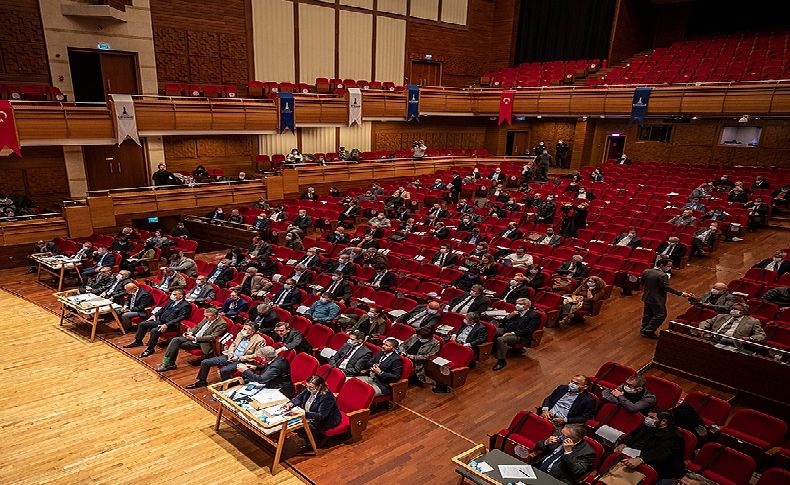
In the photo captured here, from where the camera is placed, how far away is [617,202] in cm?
1346

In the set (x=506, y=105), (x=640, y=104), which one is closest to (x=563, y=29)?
(x=506, y=105)

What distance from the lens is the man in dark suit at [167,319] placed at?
7.88 m

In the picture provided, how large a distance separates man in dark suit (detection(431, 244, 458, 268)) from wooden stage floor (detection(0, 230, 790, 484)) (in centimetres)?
264

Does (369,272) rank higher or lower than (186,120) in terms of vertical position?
lower

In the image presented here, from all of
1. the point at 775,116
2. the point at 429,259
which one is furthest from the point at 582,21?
the point at 429,259

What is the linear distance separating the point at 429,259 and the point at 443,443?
18.2 ft

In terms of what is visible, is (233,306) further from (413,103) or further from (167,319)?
(413,103)

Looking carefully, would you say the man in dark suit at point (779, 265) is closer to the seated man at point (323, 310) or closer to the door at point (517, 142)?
the seated man at point (323, 310)

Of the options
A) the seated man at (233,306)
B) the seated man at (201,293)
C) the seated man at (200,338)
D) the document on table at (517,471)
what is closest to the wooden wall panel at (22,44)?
the seated man at (201,293)

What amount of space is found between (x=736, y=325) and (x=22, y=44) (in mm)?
16960

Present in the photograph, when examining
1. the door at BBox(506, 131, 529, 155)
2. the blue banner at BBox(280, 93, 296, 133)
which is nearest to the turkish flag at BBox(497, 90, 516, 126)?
the door at BBox(506, 131, 529, 155)

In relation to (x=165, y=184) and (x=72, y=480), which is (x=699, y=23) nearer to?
(x=165, y=184)

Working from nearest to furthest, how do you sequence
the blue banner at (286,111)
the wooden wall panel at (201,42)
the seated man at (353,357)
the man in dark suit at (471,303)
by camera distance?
1. the seated man at (353,357)
2. the man in dark suit at (471,303)
3. the wooden wall panel at (201,42)
4. the blue banner at (286,111)

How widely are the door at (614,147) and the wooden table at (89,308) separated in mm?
18640
